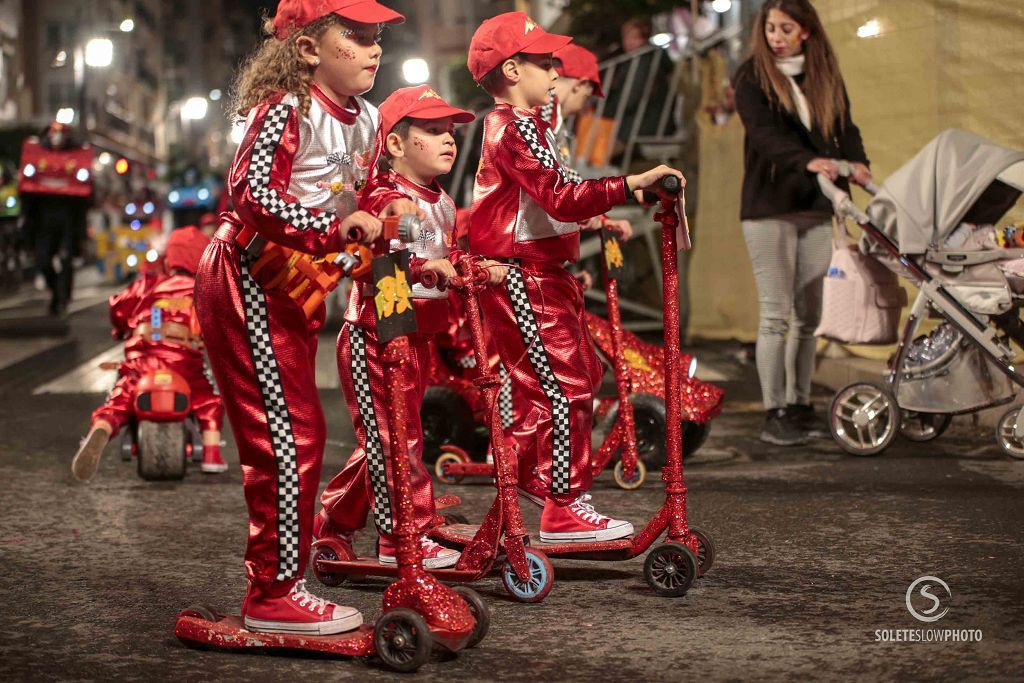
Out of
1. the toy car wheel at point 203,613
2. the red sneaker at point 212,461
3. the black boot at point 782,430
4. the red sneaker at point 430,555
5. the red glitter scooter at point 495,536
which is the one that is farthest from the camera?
the black boot at point 782,430

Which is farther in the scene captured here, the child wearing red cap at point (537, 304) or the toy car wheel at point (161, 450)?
the toy car wheel at point (161, 450)

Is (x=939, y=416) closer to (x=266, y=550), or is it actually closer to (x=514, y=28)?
(x=514, y=28)

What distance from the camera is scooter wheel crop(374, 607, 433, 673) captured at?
373cm

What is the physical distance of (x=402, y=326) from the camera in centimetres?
382

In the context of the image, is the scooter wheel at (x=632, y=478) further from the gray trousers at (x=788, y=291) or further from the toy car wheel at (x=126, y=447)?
the toy car wheel at (x=126, y=447)

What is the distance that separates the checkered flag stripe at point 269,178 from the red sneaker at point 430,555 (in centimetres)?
133

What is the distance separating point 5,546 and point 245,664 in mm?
1952

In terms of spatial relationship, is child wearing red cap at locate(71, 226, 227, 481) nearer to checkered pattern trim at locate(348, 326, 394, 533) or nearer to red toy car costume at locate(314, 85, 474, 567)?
red toy car costume at locate(314, 85, 474, 567)

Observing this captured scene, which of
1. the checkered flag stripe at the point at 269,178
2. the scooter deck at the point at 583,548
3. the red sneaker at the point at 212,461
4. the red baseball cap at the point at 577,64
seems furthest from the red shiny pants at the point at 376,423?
the red sneaker at the point at 212,461

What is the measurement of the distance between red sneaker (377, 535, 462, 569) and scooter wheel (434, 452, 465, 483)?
182cm

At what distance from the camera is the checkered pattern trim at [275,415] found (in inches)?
156

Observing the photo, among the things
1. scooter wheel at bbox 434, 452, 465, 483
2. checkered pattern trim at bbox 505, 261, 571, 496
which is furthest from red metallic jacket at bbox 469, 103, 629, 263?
scooter wheel at bbox 434, 452, 465, 483

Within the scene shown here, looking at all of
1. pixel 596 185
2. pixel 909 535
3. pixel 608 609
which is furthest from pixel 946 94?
pixel 608 609
